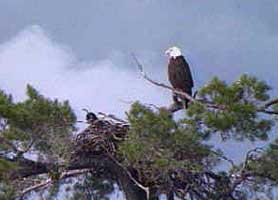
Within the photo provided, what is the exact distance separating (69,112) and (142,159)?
3.02ft

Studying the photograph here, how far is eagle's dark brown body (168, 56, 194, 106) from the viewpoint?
9461mm

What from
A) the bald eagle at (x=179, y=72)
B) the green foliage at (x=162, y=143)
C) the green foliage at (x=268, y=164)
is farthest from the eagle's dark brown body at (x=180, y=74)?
the green foliage at (x=162, y=143)

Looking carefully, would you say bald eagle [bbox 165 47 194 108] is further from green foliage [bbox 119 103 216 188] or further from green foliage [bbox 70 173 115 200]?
green foliage [bbox 119 103 216 188]

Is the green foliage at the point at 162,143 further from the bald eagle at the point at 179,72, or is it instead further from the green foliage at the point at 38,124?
the bald eagle at the point at 179,72

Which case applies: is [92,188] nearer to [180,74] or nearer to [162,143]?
[180,74]

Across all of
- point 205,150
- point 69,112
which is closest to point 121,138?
point 69,112

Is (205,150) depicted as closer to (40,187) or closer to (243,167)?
(243,167)

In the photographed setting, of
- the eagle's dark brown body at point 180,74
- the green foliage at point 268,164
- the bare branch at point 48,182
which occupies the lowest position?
the green foliage at point 268,164

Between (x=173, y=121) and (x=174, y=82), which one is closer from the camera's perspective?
(x=173, y=121)

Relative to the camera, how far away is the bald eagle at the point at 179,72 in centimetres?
946

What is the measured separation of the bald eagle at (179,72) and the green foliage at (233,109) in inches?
Answer: 89.8

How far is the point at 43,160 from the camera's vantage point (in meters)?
7.48

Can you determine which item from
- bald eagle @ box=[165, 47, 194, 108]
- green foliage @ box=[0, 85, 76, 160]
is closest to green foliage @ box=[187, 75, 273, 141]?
green foliage @ box=[0, 85, 76, 160]

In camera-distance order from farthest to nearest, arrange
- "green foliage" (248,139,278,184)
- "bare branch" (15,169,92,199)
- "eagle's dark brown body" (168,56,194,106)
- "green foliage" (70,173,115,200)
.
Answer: "eagle's dark brown body" (168,56,194,106) < "green foliage" (70,173,115,200) < "bare branch" (15,169,92,199) < "green foliage" (248,139,278,184)
